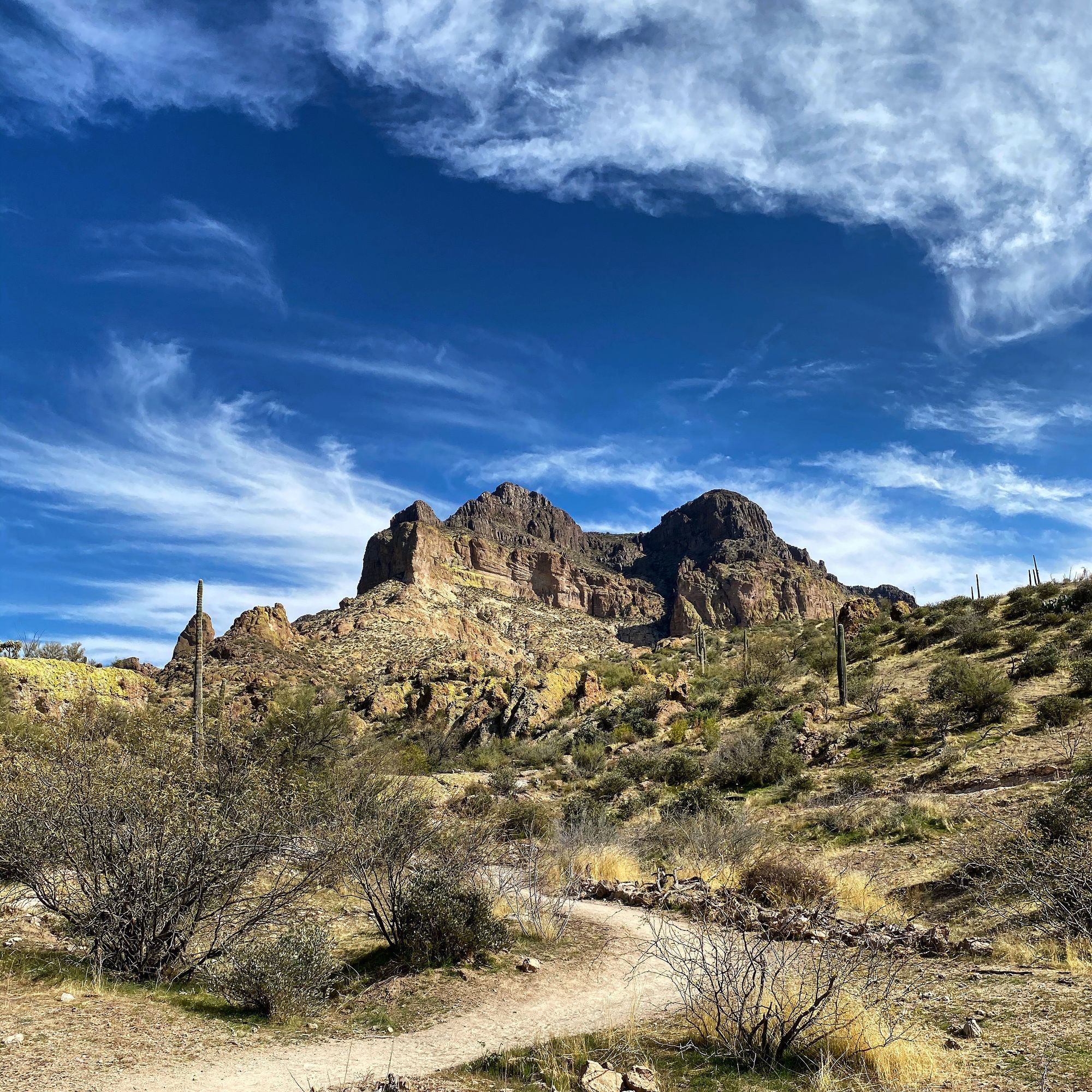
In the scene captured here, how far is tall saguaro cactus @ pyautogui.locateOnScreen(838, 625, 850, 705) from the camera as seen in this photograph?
2661 centimetres

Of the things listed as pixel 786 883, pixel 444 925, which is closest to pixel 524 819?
pixel 786 883

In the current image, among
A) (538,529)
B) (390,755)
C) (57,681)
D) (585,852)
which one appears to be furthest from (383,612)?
(538,529)

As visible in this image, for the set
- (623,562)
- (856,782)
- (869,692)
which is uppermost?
(623,562)

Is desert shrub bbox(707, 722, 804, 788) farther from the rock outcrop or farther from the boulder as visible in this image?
the rock outcrop

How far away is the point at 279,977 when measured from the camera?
762 centimetres

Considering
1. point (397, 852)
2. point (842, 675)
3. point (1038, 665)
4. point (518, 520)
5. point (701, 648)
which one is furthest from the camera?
point (518, 520)

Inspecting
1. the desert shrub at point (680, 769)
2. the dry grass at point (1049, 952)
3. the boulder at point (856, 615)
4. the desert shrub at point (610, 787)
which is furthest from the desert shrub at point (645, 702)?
the dry grass at point (1049, 952)

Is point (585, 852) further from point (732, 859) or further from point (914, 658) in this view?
point (914, 658)

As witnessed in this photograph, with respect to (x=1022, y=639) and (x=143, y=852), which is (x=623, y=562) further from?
(x=143, y=852)

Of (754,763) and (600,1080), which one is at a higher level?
(754,763)

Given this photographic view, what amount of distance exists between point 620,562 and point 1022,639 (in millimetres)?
Answer: 146707

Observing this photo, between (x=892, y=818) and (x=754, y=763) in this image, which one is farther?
(x=754, y=763)

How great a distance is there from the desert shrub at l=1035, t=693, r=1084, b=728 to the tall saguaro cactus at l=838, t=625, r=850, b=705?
7953 millimetres

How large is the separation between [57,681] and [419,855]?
2945cm
